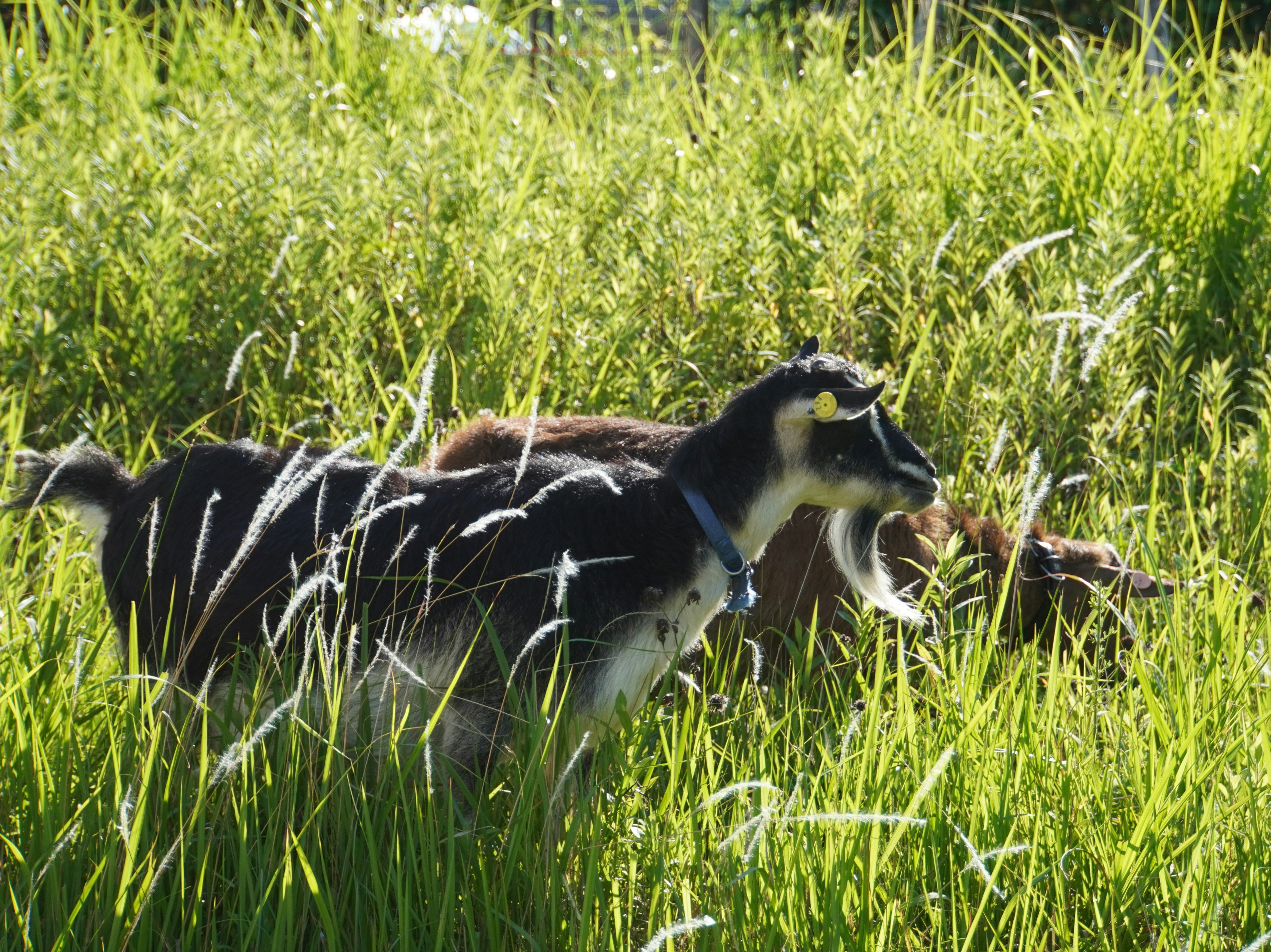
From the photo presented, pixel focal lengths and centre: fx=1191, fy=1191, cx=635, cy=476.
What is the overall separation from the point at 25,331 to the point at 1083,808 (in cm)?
394

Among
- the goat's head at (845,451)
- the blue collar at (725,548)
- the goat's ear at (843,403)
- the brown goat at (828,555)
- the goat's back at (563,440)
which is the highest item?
the goat's ear at (843,403)

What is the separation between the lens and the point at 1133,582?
3207mm

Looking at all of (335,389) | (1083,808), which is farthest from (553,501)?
(335,389)

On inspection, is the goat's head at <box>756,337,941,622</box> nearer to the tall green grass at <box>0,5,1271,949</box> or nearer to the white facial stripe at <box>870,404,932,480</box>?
the white facial stripe at <box>870,404,932,480</box>

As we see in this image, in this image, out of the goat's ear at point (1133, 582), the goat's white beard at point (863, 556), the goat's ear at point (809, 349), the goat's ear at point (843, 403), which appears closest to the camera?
the goat's ear at point (843, 403)

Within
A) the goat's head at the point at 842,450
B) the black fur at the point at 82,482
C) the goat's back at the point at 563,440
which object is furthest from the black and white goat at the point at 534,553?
the goat's back at the point at 563,440

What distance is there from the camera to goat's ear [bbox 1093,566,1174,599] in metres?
3.20

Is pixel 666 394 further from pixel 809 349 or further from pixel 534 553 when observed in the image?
pixel 534 553

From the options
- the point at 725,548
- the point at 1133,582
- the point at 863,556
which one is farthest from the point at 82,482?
the point at 1133,582

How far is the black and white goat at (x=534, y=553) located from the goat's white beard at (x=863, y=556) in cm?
16

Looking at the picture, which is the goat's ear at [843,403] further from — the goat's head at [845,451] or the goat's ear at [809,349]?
the goat's ear at [809,349]

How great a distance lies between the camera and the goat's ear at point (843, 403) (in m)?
2.29

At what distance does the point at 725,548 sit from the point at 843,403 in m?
0.40

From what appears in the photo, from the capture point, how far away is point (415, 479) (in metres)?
2.77
